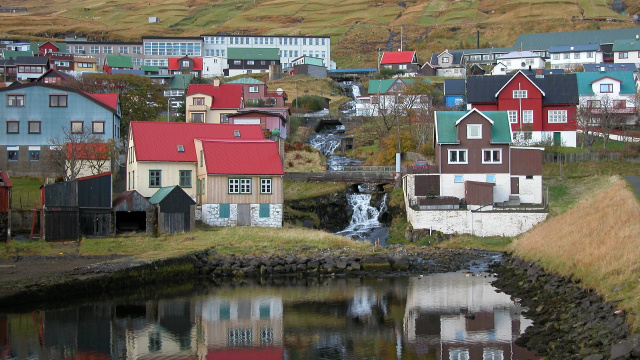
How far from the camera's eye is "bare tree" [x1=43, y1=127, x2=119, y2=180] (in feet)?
178

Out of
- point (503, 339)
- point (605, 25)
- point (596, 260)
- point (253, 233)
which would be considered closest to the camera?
point (503, 339)

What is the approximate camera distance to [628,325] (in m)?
20.8

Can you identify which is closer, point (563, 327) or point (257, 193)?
point (563, 327)

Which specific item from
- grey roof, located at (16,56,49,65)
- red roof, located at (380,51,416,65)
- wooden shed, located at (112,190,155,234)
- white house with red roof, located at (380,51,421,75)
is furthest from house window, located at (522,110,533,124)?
grey roof, located at (16,56,49,65)

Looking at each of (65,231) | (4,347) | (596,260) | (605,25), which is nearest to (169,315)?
(4,347)

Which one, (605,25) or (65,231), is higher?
(605,25)

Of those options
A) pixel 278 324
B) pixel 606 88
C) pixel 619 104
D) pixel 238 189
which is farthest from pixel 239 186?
pixel 606 88

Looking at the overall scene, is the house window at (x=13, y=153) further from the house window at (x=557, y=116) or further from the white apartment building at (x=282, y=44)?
the white apartment building at (x=282, y=44)

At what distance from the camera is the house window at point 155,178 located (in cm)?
5116

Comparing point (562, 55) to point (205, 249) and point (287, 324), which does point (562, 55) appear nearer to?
point (205, 249)

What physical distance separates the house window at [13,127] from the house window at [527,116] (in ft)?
150

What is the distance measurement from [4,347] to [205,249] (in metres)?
16.5

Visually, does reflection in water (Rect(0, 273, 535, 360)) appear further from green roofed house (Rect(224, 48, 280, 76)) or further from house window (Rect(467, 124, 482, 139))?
green roofed house (Rect(224, 48, 280, 76))

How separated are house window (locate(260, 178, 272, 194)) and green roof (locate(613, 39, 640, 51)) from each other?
84.3 meters
